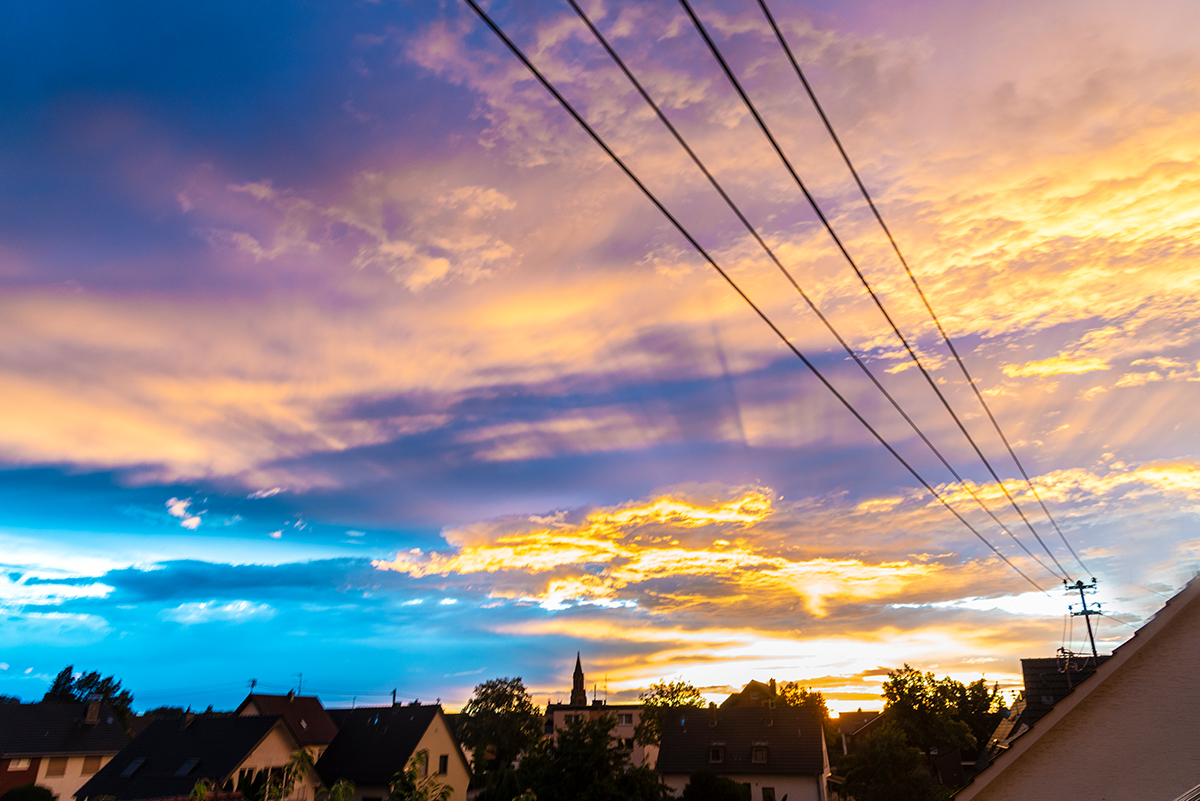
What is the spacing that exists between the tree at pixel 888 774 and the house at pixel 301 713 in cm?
4406

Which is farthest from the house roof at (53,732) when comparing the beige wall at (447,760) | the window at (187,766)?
the beige wall at (447,760)

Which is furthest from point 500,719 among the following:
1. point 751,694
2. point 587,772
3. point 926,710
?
point 587,772

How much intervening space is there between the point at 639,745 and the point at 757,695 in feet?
102

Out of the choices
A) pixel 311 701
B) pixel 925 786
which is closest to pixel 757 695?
pixel 311 701

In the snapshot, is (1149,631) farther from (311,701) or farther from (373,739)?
(311,701)

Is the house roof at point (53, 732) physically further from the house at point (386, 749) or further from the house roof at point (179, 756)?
the house at point (386, 749)

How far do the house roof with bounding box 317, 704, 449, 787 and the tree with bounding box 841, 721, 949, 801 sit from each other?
99.6ft

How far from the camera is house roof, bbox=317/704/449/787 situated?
169 feet

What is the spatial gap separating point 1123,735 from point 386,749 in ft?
176

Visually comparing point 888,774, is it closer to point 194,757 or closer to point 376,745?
point 376,745

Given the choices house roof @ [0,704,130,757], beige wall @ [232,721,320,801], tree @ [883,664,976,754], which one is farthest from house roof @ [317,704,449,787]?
tree @ [883,664,976,754]

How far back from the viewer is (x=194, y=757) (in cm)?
4488

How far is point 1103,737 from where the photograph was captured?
379 inches

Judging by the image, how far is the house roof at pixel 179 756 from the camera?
4328 cm
